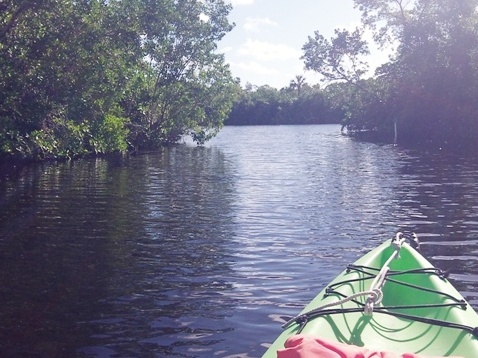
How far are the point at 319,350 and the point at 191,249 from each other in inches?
266

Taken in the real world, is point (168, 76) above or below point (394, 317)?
above

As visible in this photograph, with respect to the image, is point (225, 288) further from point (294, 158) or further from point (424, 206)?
point (294, 158)

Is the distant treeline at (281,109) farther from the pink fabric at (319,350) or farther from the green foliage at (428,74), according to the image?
the pink fabric at (319,350)

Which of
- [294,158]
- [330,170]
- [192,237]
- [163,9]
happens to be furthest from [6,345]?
[163,9]

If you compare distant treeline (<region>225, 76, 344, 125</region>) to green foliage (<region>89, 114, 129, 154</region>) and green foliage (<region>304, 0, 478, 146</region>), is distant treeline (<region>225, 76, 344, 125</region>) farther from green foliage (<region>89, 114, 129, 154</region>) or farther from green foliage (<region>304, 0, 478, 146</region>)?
green foliage (<region>89, 114, 129, 154</region>)

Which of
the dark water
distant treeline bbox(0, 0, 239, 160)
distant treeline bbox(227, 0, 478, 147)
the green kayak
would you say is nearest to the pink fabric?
the green kayak

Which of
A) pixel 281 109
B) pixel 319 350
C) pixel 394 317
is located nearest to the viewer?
pixel 319 350

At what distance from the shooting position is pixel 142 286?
337 inches

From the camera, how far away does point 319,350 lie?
4223mm

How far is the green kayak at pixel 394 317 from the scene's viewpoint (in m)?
5.08

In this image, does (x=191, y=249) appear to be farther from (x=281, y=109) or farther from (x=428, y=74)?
(x=281, y=109)

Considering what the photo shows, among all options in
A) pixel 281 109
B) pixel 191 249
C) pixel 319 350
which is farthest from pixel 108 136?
pixel 281 109

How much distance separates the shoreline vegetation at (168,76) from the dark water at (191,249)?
3.87 metres

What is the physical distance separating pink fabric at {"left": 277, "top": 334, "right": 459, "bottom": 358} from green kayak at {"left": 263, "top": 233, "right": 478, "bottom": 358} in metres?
0.14
